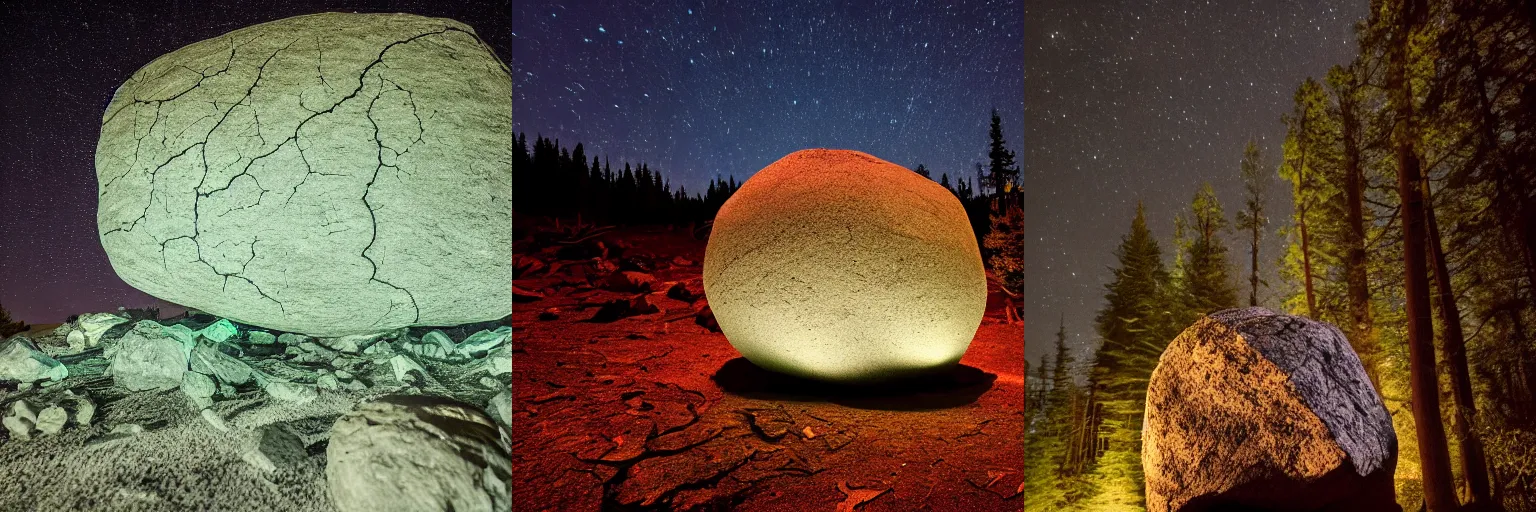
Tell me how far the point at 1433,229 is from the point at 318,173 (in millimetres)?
6417

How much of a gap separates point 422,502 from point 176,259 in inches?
110

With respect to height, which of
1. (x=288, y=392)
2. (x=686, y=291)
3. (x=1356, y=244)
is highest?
(x=1356, y=244)

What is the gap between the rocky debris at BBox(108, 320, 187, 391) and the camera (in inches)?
103

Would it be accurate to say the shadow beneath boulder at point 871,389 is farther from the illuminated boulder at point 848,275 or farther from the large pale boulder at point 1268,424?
the large pale boulder at point 1268,424

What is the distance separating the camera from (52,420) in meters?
2.16

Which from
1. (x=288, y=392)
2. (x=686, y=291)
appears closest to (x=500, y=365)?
(x=288, y=392)

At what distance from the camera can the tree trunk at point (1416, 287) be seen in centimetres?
385

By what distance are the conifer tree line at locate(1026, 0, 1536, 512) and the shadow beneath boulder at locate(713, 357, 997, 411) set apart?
3.45 feet

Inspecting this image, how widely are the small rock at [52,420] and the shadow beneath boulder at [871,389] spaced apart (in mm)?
2430

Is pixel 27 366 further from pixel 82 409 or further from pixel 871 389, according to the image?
pixel 871 389

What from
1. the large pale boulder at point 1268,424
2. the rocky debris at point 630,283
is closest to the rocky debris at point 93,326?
the rocky debris at point 630,283

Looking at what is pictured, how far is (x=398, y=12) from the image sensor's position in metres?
3.38

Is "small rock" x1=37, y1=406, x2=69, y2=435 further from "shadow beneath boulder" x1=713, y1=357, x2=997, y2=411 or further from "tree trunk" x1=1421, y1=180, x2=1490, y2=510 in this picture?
"tree trunk" x1=1421, y1=180, x2=1490, y2=510

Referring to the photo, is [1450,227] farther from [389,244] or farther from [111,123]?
[111,123]
